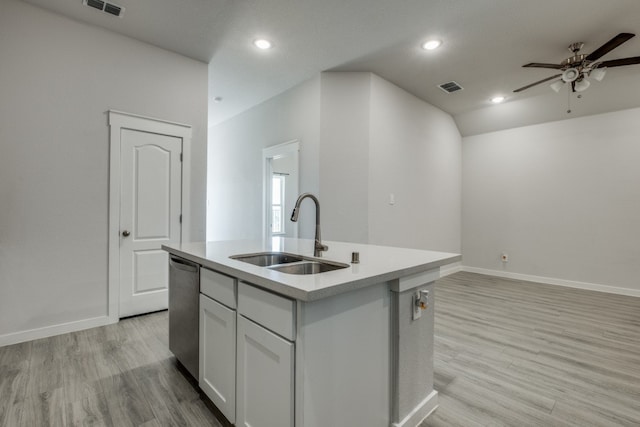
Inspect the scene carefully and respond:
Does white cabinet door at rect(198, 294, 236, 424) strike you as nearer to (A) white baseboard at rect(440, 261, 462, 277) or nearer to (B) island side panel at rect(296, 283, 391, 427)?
(B) island side panel at rect(296, 283, 391, 427)

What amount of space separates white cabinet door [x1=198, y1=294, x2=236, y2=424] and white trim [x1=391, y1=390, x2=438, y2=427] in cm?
84

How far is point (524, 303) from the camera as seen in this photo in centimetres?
380

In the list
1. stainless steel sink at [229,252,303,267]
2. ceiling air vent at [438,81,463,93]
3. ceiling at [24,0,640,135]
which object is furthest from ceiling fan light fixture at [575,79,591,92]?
stainless steel sink at [229,252,303,267]

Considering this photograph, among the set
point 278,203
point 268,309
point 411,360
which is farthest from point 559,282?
point 268,309

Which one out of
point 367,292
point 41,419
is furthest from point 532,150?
point 41,419

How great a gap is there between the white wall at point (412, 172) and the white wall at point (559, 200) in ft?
1.46

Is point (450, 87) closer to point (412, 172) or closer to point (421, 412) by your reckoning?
point (412, 172)

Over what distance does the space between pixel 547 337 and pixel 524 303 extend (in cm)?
115

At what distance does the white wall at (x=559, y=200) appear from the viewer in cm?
433

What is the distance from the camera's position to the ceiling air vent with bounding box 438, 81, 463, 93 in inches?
168

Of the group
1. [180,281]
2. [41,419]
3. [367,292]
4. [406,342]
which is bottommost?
[41,419]

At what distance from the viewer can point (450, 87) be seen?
4.37 m

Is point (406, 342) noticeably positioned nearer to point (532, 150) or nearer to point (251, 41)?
point (251, 41)

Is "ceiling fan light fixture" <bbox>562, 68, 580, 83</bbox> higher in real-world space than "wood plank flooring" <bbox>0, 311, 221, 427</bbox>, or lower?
higher
